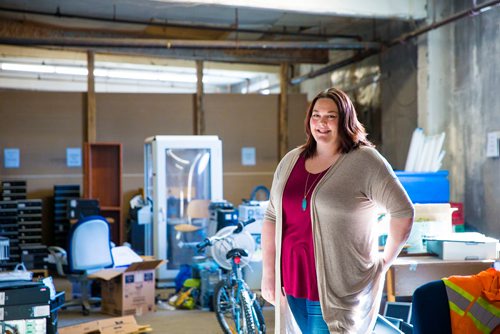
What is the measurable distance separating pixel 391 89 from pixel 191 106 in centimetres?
296

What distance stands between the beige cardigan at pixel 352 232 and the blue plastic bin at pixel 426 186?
3.02m

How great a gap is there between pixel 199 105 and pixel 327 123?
23.7ft

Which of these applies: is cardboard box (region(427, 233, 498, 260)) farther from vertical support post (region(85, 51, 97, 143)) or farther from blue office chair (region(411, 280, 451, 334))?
vertical support post (region(85, 51, 97, 143))

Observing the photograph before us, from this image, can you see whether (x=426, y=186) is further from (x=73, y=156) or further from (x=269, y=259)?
(x=73, y=156)

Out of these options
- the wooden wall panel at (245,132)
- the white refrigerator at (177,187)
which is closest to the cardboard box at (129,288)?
the white refrigerator at (177,187)

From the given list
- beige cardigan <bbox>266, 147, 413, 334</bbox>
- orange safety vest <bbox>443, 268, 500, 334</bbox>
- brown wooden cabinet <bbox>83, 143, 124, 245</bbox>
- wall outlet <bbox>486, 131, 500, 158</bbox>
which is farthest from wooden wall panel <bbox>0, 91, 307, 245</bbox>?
orange safety vest <bbox>443, 268, 500, 334</bbox>

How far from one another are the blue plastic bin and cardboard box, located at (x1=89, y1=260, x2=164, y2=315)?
2.57 m

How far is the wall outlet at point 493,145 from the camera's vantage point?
5914 millimetres

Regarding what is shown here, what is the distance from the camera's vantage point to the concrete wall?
6.05 meters

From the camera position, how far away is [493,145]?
19.6 ft

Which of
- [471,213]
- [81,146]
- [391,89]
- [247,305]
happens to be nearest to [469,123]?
[471,213]

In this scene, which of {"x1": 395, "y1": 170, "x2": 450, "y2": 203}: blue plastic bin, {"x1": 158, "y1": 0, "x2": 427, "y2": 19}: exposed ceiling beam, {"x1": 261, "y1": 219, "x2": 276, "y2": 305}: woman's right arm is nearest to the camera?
{"x1": 261, "y1": 219, "x2": 276, "y2": 305}: woman's right arm

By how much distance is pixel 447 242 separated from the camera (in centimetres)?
468

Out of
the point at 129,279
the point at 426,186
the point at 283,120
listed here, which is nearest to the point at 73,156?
the point at 283,120
